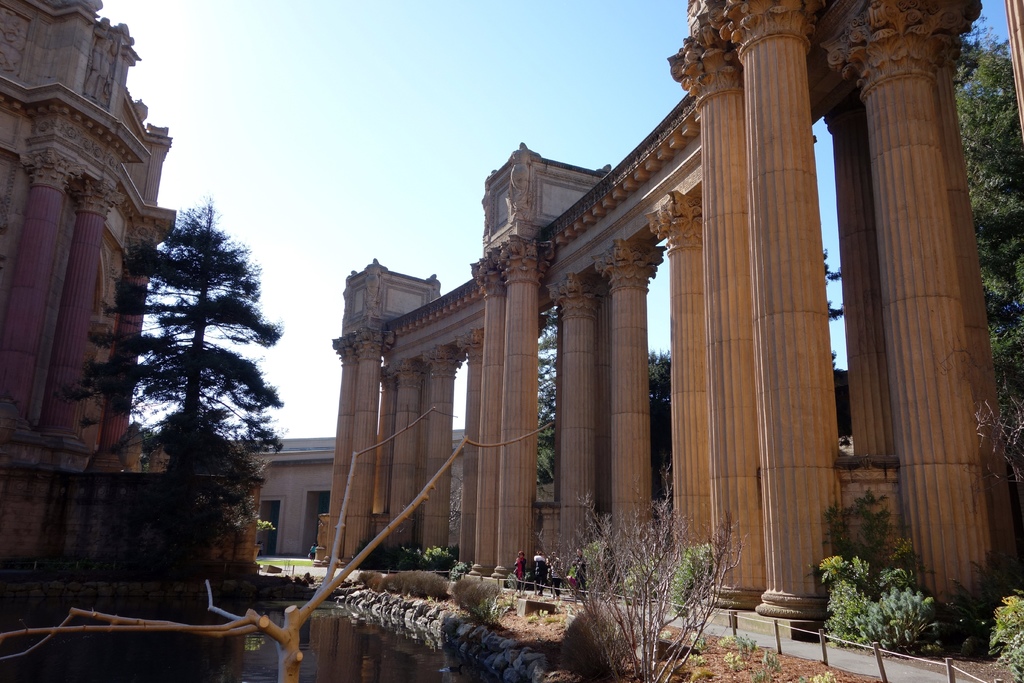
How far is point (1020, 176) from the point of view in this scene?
2438 cm

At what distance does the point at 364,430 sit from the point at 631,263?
24.1m

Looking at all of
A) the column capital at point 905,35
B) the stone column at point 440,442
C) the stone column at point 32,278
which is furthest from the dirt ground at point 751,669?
the stone column at point 32,278

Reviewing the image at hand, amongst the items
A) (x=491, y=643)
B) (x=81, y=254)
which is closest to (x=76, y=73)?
(x=81, y=254)

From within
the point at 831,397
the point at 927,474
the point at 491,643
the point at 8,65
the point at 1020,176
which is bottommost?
the point at 491,643

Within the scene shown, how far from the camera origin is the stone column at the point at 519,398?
2878cm

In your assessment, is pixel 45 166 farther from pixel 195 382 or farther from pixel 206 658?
pixel 206 658

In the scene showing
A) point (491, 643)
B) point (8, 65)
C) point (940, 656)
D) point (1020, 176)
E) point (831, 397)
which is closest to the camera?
point (940, 656)

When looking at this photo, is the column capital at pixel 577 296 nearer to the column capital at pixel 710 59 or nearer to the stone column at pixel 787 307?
the column capital at pixel 710 59

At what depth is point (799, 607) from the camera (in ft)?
45.5

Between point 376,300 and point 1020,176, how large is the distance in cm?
3472

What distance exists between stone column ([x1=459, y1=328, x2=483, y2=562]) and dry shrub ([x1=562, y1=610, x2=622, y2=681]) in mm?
20441

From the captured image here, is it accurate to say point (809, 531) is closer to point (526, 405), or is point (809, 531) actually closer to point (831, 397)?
point (831, 397)

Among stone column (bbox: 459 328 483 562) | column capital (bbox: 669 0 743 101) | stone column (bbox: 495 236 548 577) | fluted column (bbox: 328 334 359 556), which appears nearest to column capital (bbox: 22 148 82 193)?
fluted column (bbox: 328 334 359 556)

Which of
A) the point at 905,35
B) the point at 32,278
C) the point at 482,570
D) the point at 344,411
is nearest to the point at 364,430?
the point at 344,411
